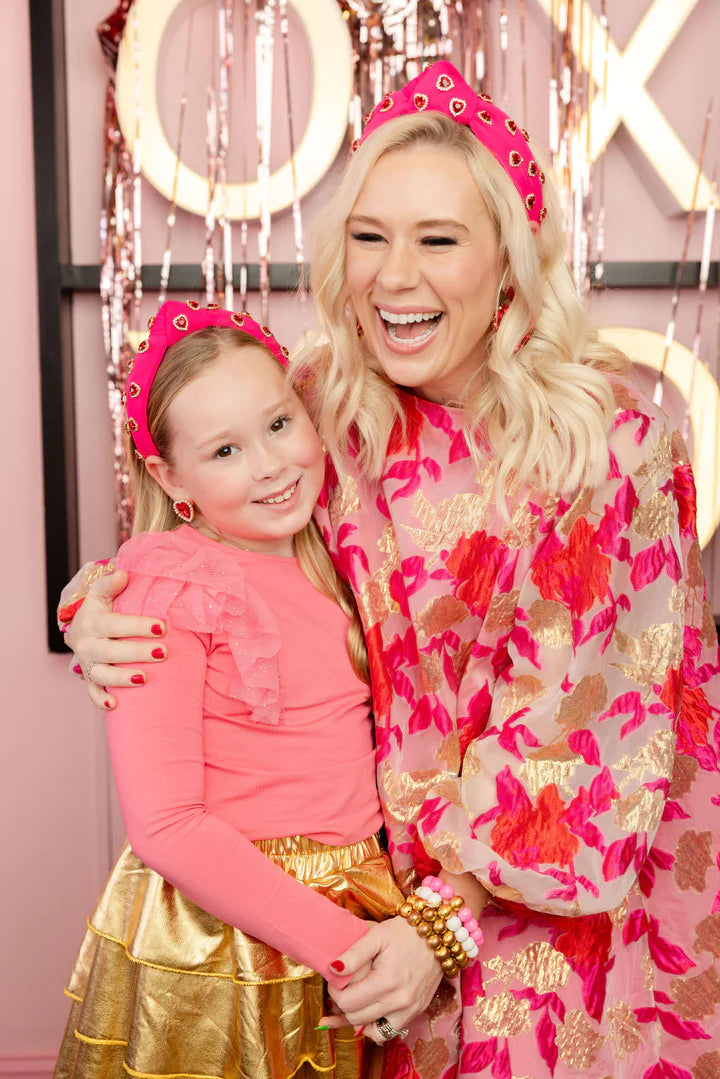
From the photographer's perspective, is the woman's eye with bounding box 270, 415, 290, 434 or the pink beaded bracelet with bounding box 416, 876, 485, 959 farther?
the woman's eye with bounding box 270, 415, 290, 434

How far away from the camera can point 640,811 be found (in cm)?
123

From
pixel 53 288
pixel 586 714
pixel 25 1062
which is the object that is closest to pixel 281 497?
pixel 586 714

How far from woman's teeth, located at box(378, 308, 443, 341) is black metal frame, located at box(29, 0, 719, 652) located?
0.82 metres

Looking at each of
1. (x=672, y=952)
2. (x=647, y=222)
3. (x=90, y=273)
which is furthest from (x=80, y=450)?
(x=672, y=952)

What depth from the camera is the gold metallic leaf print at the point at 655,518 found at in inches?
50.3

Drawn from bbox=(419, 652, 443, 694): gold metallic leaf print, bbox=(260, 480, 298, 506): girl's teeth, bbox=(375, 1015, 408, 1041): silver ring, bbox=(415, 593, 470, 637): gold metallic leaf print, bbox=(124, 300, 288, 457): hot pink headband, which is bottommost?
bbox=(375, 1015, 408, 1041): silver ring

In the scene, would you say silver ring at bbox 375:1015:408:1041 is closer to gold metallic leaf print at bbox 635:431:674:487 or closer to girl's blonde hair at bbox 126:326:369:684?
girl's blonde hair at bbox 126:326:369:684

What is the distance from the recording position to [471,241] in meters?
1.29

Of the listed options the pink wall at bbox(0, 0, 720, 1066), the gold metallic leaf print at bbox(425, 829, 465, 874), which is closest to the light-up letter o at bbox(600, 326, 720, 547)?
the pink wall at bbox(0, 0, 720, 1066)

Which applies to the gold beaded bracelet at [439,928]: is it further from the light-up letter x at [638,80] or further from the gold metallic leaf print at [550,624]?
the light-up letter x at [638,80]

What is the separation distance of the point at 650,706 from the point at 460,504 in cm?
34

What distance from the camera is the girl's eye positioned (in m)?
1.34

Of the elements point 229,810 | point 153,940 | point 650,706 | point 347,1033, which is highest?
point 650,706

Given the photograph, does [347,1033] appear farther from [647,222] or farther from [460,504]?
[647,222]
